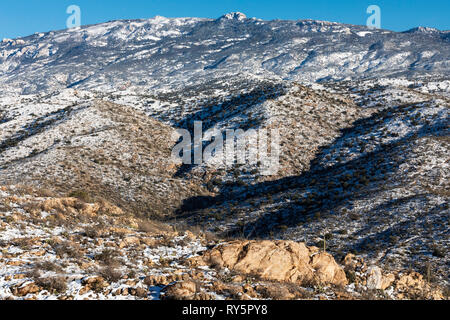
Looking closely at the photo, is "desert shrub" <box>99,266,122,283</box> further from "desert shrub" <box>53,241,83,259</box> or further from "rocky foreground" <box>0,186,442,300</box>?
"desert shrub" <box>53,241,83,259</box>

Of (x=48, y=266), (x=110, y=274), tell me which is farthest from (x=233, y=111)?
(x=48, y=266)

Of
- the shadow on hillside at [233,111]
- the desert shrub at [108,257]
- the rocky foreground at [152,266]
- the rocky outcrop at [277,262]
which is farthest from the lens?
the shadow on hillside at [233,111]

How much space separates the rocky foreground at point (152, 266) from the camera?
995cm

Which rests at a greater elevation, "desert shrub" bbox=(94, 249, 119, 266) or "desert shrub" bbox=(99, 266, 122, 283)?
"desert shrub" bbox=(94, 249, 119, 266)

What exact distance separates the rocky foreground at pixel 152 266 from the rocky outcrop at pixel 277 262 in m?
0.04

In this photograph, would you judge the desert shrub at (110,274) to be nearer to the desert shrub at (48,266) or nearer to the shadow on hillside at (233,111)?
the desert shrub at (48,266)

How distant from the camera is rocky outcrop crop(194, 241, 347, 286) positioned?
1256 cm

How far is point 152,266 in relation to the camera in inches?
483

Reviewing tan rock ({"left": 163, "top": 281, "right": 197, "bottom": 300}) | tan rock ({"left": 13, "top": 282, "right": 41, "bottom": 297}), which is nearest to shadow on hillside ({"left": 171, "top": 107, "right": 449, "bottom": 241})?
tan rock ({"left": 163, "top": 281, "right": 197, "bottom": 300})

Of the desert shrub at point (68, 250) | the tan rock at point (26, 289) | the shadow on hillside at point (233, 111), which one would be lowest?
the tan rock at point (26, 289)

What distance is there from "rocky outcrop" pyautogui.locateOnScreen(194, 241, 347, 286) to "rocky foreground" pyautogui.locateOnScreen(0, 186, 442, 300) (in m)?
0.04

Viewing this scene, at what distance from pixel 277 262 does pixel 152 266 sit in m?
4.76

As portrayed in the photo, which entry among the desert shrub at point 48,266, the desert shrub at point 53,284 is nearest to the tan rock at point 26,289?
the desert shrub at point 53,284
